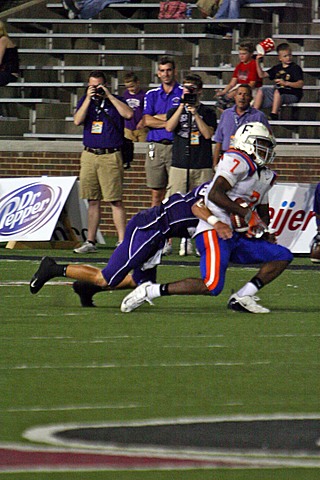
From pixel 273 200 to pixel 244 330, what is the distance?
7293 millimetres

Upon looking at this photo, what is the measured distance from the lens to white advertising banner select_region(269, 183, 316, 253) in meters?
16.3

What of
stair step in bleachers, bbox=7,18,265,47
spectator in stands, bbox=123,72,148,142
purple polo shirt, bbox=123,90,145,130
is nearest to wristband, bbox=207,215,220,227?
spectator in stands, bbox=123,72,148,142

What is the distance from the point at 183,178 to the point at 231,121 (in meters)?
0.94

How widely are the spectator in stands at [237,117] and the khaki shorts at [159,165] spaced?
0.71 metres

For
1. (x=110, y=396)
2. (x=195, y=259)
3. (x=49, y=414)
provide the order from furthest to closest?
(x=195, y=259)
(x=110, y=396)
(x=49, y=414)

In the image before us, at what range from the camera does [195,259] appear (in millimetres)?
15422

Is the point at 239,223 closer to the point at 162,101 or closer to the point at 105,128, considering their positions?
the point at 105,128

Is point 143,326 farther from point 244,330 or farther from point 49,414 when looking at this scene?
point 49,414

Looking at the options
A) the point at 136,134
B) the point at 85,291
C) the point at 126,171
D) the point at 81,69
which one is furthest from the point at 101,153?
the point at 81,69

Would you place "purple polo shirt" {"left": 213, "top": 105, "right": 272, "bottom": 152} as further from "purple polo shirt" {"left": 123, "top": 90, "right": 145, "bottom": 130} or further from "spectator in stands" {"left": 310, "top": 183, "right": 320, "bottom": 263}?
"purple polo shirt" {"left": 123, "top": 90, "right": 145, "bottom": 130}

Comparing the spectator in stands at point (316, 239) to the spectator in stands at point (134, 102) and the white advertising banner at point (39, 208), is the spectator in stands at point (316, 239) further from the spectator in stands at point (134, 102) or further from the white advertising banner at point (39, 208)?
the spectator in stands at point (134, 102)

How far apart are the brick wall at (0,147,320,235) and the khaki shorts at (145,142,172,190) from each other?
2.94 m

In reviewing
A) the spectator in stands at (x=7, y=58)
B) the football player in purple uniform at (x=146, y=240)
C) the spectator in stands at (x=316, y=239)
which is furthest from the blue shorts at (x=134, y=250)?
the spectator in stands at (x=7, y=58)

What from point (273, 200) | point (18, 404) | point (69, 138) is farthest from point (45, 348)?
point (69, 138)
